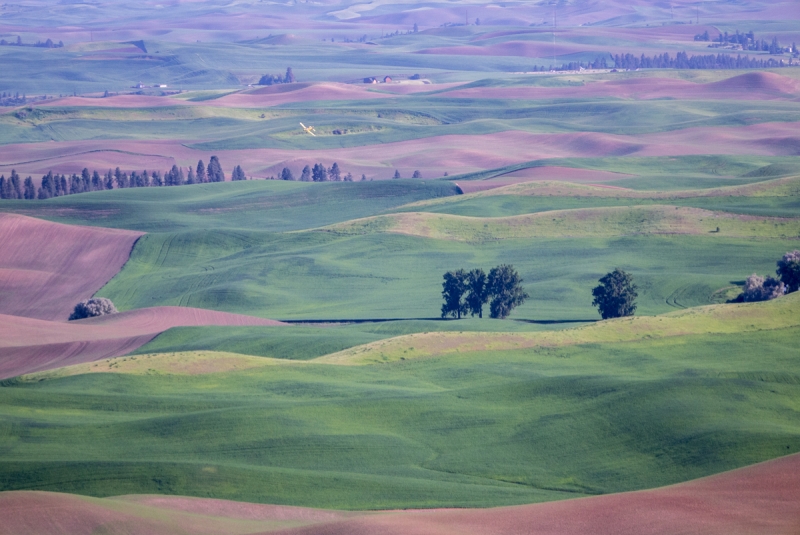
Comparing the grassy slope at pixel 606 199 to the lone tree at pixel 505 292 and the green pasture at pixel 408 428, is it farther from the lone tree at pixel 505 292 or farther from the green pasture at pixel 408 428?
the green pasture at pixel 408 428

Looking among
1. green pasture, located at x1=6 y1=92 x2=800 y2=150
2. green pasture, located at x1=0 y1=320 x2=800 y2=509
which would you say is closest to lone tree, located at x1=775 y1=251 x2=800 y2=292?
green pasture, located at x1=0 y1=320 x2=800 y2=509

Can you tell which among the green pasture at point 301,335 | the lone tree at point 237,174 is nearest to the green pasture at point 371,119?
the lone tree at point 237,174

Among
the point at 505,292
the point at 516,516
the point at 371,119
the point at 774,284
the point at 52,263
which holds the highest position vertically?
the point at 371,119

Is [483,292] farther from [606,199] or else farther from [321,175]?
[321,175]

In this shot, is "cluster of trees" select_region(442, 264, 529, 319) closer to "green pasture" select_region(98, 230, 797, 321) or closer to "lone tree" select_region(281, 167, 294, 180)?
"green pasture" select_region(98, 230, 797, 321)

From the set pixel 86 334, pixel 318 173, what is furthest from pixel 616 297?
pixel 318 173

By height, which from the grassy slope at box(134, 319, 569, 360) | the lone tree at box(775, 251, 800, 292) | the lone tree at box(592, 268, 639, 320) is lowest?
→ the grassy slope at box(134, 319, 569, 360)

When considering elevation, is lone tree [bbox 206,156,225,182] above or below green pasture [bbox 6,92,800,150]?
below
